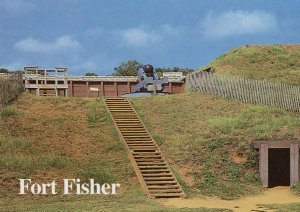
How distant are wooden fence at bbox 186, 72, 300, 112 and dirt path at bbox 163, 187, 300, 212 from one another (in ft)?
32.3

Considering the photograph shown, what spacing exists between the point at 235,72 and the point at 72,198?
20950 mm

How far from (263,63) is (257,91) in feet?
28.3

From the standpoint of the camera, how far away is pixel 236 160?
23.6m

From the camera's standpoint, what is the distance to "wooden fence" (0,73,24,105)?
29297 millimetres

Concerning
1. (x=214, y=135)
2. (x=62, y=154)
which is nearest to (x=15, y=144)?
(x=62, y=154)

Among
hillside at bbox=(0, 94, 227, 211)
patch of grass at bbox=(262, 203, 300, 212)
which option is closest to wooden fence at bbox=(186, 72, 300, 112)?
hillside at bbox=(0, 94, 227, 211)

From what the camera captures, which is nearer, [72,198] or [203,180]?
[72,198]

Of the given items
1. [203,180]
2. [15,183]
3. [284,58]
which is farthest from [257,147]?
[284,58]

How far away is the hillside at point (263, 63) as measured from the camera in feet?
120

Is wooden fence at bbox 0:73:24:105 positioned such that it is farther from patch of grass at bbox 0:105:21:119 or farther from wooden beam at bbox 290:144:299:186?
wooden beam at bbox 290:144:299:186

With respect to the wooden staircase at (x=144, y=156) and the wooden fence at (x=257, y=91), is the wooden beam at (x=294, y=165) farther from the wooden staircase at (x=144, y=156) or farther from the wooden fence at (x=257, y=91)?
the wooden fence at (x=257, y=91)

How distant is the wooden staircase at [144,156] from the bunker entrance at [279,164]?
5416 millimetres

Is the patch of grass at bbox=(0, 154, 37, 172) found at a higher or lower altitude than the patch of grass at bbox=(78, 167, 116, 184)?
higher

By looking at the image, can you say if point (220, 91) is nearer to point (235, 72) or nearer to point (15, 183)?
point (235, 72)
